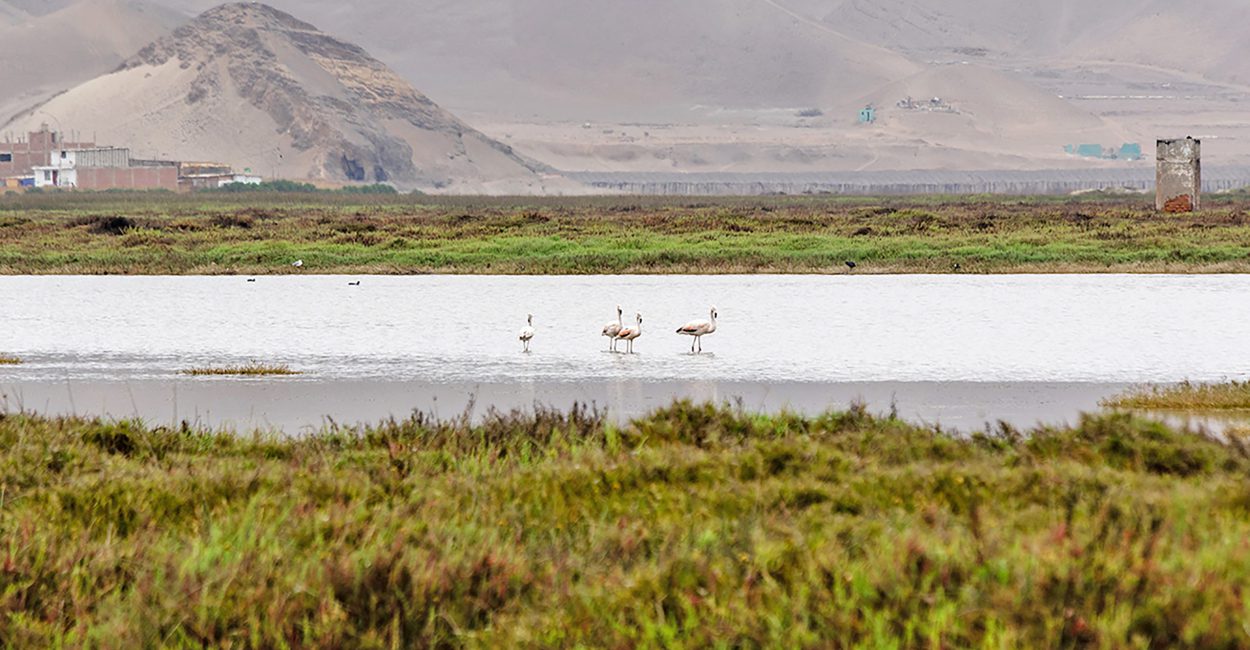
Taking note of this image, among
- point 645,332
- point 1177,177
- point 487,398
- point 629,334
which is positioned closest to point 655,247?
point 645,332

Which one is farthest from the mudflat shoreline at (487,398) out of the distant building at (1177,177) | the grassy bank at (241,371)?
the distant building at (1177,177)

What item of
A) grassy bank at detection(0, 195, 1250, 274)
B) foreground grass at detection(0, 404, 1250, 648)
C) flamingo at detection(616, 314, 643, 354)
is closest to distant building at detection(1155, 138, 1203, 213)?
grassy bank at detection(0, 195, 1250, 274)

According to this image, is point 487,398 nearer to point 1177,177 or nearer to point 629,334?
A: point 629,334

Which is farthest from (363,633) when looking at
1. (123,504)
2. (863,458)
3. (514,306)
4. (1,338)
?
(514,306)

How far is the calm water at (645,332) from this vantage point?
2417cm

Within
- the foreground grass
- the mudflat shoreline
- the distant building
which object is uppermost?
the distant building

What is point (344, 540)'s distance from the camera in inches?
354

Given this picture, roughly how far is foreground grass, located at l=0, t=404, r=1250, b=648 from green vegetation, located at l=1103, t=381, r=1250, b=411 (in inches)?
296

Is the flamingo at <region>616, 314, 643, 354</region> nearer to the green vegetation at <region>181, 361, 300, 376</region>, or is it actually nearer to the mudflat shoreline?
the mudflat shoreline

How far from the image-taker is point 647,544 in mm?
8945

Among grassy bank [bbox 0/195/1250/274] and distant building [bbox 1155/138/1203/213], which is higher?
distant building [bbox 1155/138/1203/213]

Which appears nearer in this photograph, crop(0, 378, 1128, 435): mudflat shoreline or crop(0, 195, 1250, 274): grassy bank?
crop(0, 378, 1128, 435): mudflat shoreline

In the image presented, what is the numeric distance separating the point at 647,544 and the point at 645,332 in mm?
22999

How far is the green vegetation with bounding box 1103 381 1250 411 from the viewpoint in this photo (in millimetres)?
19797
